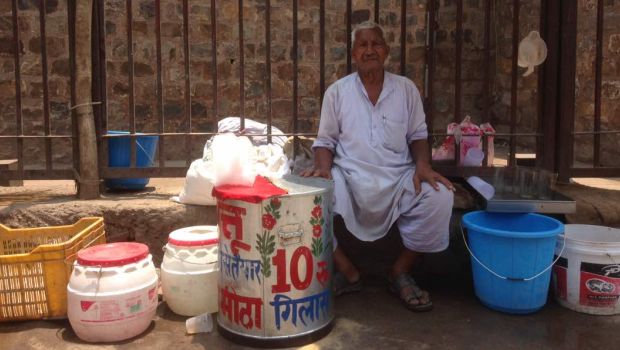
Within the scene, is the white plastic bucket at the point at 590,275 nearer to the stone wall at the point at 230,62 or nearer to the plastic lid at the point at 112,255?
the plastic lid at the point at 112,255

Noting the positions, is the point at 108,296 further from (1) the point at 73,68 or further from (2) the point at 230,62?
(2) the point at 230,62

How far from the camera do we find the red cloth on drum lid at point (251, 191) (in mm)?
2496

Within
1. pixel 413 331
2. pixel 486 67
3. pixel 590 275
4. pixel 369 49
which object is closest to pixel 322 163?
pixel 369 49

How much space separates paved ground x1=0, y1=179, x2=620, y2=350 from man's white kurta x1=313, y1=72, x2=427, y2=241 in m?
0.47

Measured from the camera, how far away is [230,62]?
658cm

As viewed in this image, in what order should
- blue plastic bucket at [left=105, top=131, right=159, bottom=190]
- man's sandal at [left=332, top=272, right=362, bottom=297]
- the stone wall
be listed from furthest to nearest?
the stone wall
blue plastic bucket at [left=105, top=131, right=159, bottom=190]
man's sandal at [left=332, top=272, right=362, bottom=297]

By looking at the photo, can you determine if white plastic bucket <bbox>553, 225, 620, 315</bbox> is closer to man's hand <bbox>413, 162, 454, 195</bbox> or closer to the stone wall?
man's hand <bbox>413, 162, 454, 195</bbox>

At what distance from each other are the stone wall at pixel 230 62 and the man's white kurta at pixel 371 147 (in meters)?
3.14

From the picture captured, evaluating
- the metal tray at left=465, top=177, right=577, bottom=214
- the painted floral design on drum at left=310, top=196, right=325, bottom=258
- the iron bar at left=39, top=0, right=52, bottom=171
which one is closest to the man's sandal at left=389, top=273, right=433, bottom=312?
the metal tray at left=465, top=177, right=577, bottom=214

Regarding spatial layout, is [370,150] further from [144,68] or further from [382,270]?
[144,68]

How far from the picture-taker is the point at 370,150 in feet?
10.7

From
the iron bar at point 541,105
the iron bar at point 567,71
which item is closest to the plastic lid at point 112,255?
the iron bar at point 541,105

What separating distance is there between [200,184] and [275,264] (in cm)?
98

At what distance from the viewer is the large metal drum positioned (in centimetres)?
254
